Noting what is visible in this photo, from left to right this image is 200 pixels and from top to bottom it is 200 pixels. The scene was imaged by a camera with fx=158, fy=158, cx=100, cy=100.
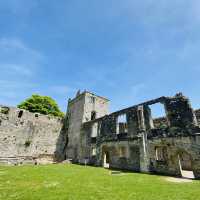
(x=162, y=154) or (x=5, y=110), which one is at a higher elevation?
(x=5, y=110)

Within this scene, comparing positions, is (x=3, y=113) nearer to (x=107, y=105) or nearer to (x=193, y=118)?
(x=107, y=105)

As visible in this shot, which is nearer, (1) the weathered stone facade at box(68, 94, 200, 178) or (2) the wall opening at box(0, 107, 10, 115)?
(1) the weathered stone facade at box(68, 94, 200, 178)

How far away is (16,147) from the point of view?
21375 mm

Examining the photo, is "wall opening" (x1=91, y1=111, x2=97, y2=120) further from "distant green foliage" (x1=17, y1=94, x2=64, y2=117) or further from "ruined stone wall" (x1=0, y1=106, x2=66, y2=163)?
"distant green foliage" (x1=17, y1=94, x2=64, y2=117)

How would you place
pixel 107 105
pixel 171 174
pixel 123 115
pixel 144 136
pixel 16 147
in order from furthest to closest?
pixel 107 105
pixel 16 147
pixel 123 115
pixel 144 136
pixel 171 174

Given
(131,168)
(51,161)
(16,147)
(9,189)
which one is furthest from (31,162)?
(9,189)

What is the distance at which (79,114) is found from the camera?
2516cm

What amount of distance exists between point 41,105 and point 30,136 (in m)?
10.6

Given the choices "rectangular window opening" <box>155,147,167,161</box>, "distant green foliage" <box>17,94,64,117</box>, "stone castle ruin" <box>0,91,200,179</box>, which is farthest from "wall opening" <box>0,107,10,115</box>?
"rectangular window opening" <box>155,147,167,161</box>

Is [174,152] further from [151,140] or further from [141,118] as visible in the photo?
[141,118]

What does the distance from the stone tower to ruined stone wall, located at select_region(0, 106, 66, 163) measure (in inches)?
76.9

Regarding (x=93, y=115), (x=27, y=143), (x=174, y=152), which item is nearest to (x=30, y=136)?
(x=27, y=143)

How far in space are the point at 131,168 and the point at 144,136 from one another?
3.60 m

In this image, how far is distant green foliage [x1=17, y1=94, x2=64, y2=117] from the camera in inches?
1253
